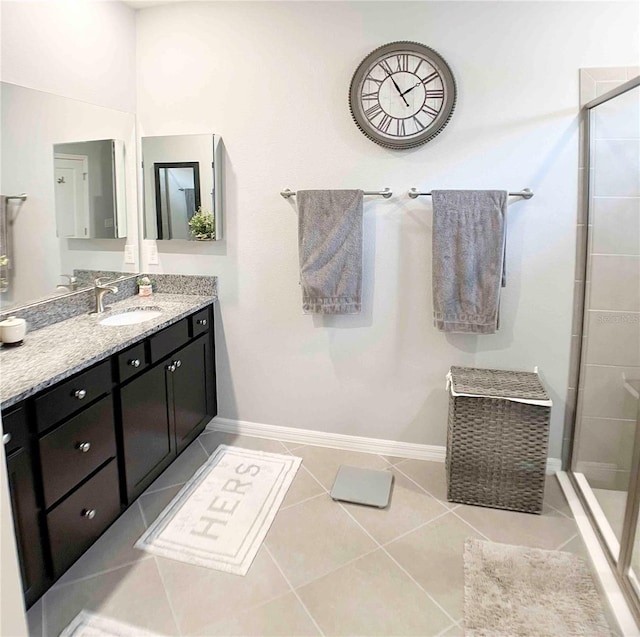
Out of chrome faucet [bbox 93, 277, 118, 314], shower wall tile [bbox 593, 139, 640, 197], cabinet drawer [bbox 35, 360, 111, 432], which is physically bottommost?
cabinet drawer [bbox 35, 360, 111, 432]

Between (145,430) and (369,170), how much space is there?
5.45 feet

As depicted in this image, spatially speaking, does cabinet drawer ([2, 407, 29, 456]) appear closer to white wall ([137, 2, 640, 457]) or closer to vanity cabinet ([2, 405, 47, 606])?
vanity cabinet ([2, 405, 47, 606])

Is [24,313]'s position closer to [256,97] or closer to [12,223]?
[12,223]

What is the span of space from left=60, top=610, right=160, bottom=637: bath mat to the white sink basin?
1.26 metres

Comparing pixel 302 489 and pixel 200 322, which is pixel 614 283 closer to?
pixel 302 489

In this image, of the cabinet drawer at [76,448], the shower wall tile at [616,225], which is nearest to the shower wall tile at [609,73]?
the shower wall tile at [616,225]

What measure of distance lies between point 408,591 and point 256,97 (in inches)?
94.6

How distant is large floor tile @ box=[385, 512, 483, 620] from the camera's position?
1.81 meters

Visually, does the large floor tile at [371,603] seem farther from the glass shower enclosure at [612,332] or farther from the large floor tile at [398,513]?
the glass shower enclosure at [612,332]

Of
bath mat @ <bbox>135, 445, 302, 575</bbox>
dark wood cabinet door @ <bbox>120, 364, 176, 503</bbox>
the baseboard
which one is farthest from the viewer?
the baseboard

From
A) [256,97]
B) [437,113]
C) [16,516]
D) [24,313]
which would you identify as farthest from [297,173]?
[16,516]

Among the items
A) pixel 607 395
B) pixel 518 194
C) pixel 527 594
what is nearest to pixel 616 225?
pixel 518 194

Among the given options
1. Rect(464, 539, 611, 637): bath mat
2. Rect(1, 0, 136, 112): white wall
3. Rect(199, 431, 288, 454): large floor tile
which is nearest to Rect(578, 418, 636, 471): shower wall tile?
Rect(464, 539, 611, 637): bath mat

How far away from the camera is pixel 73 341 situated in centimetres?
202
